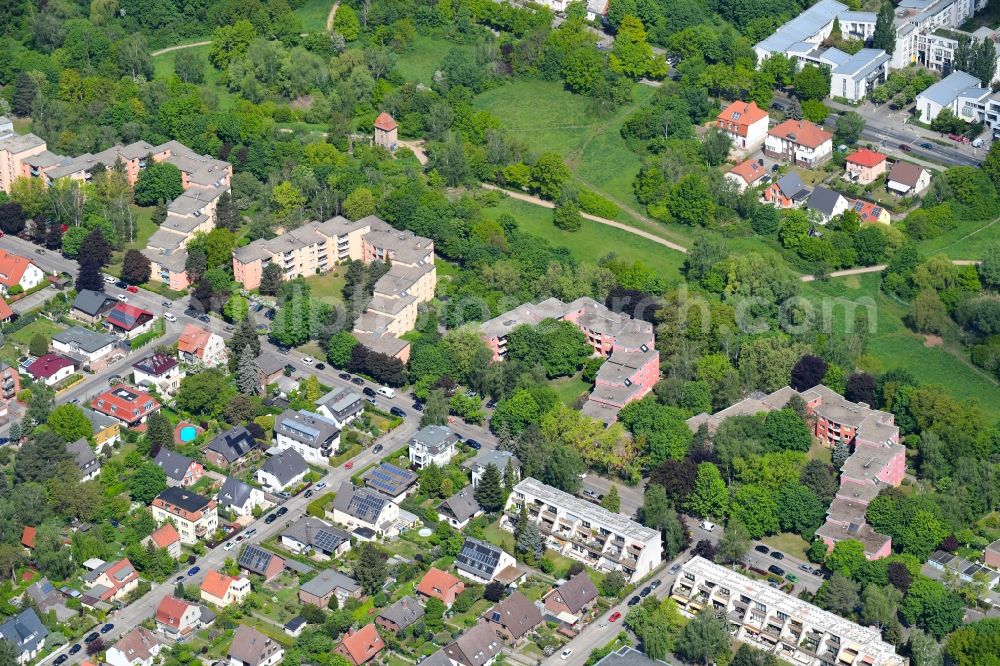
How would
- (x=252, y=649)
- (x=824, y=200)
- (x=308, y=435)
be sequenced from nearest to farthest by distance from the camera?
(x=252, y=649) < (x=308, y=435) < (x=824, y=200)

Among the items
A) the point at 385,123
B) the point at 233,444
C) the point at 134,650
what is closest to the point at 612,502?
the point at 233,444

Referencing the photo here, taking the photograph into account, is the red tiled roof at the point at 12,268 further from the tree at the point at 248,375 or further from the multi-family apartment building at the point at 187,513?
the multi-family apartment building at the point at 187,513

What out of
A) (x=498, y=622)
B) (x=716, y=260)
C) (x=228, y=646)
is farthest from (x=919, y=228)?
(x=228, y=646)

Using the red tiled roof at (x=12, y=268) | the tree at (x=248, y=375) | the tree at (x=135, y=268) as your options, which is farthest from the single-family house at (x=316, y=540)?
the red tiled roof at (x=12, y=268)

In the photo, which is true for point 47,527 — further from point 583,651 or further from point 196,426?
point 583,651

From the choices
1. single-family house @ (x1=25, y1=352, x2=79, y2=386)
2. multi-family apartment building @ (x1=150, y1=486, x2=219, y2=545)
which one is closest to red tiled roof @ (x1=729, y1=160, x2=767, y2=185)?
single-family house @ (x1=25, y1=352, x2=79, y2=386)

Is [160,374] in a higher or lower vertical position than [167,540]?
lower

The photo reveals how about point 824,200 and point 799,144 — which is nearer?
point 824,200

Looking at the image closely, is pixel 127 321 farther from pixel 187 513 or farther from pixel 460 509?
pixel 460 509
